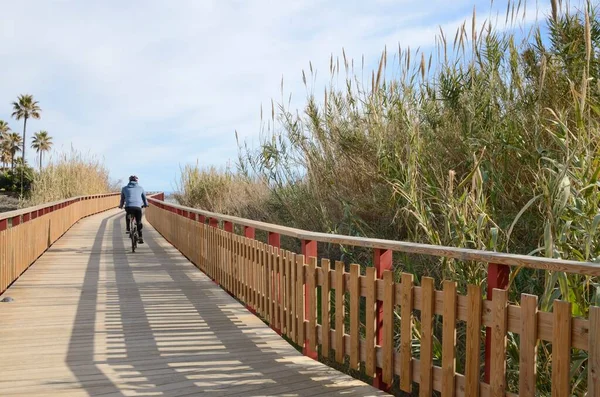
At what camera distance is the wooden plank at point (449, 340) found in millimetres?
3301

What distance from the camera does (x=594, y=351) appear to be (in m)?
2.59

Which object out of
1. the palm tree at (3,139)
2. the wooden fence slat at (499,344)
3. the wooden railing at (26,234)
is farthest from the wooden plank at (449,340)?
the palm tree at (3,139)

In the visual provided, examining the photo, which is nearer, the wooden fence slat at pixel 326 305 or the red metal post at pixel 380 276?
the red metal post at pixel 380 276

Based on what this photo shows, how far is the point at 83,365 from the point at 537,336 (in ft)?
10.4

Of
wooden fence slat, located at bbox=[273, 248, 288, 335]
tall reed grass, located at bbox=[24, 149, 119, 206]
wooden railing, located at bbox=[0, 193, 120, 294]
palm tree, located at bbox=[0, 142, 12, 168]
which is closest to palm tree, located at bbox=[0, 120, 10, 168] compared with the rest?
palm tree, located at bbox=[0, 142, 12, 168]

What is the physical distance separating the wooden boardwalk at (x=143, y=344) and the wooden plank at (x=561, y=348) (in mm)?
1351

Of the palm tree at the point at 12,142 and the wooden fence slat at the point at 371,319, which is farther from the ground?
the palm tree at the point at 12,142

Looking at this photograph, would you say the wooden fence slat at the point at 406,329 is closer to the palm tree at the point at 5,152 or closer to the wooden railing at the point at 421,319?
the wooden railing at the point at 421,319

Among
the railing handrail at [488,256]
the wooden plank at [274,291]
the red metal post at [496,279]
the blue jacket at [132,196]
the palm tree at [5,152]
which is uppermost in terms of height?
the palm tree at [5,152]

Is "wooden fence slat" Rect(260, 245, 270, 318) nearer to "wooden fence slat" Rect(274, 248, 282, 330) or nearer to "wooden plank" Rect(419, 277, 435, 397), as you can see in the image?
"wooden fence slat" Rect(274, 248, 282, 330)

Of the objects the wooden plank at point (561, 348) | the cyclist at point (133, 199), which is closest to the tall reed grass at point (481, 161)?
the wooden plank at point (561, 348)

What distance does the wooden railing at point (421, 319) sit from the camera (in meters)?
2.74

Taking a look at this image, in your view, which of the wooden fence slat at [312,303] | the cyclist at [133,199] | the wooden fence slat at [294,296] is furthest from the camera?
the cyclist at [133,199]

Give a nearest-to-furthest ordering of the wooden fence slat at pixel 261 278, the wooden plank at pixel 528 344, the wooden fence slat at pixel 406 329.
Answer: the wooden plank at pixel 528 344 < the wooden fence slat at pixel 406 329 < the wooden fence slat at pixel 261 278
